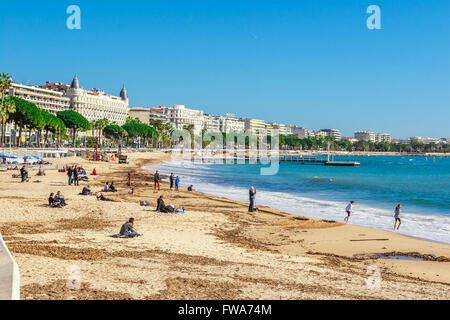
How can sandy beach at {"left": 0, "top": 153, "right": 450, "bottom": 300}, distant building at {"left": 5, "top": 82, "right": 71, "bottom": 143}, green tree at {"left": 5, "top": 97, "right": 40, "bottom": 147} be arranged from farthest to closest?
distant building at {"left": 5, "top": 82, "right": 71, "bottom": 143}
green tree at {"left": 5, "top": 97, "right": 40, "bottom": 147}
sandy beach at {"left": 0, "top": 153, "right": 450, "bottom": 300}

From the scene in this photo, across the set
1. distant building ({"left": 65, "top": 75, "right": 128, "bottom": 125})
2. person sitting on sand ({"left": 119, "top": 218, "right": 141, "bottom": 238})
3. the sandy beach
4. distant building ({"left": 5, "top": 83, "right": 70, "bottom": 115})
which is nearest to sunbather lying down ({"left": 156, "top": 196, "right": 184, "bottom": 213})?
the sandy beach

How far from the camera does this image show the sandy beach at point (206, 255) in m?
8.96

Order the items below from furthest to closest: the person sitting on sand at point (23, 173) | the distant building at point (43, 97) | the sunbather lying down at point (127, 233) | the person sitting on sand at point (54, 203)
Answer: the distant building at point (43, 97), the person sitting on sand at point (23, 173), the person sitting on sand at point (54, 203), the sunbather lying down at point (127, 233)

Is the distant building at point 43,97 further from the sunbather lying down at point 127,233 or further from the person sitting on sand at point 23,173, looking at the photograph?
the sunbather lying down at point 127,233

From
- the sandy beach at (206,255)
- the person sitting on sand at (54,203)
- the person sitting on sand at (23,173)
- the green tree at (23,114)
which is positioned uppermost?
the green tree at (23,114)

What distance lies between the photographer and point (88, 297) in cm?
790

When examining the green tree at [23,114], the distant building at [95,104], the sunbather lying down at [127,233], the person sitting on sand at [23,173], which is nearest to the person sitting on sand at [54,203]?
the sunbather lying down at [127,233]

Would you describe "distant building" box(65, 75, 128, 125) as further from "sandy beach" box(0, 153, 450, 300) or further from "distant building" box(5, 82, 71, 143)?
"sandy beach" box(0, 153, 450, 300)

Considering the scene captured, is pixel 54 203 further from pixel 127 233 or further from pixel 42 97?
pixel 42 97

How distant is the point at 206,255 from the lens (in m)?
12.6

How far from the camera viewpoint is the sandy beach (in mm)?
8961
